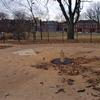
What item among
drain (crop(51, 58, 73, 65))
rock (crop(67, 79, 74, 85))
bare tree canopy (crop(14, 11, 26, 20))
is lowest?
rock (crop(67, 79, 74, 85))

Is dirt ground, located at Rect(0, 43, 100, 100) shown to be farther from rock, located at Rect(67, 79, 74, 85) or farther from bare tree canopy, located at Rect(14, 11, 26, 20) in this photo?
bare tree canopy, located at Rect(14, 11, 26, 20)

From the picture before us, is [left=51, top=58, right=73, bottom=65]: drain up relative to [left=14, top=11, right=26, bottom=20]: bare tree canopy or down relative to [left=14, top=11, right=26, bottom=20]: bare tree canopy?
down

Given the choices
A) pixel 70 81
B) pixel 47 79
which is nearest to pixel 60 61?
pixel 47 79

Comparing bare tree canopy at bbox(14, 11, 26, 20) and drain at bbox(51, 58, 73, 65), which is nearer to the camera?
drain at bbox(51, 58, 73, 65)

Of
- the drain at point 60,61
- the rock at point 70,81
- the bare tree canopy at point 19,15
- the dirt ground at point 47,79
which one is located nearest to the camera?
the dirt ground at point 47,79

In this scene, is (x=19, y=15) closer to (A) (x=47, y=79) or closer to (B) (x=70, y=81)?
(A) (x=47, y=79)

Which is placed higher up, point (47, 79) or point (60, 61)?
point (60, 61)

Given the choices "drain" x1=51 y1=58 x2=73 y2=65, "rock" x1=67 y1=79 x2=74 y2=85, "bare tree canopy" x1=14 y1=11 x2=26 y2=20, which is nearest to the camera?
"rock" x1=67 y1=79 x2=74 y2=85

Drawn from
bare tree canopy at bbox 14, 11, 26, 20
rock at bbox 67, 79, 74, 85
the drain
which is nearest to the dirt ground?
rock at bbox 67, 79, 74, 85

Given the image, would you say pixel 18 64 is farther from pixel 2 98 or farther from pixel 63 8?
pixel 63 8

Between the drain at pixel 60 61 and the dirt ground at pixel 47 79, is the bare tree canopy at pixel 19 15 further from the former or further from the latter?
the drain at pixel 60 61

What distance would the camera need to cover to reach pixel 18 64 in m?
17.3

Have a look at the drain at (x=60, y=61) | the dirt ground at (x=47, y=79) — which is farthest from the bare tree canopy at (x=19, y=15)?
the drain at (x=60, y=61)

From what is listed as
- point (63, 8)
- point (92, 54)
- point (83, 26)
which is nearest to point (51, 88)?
point (92, 54)
